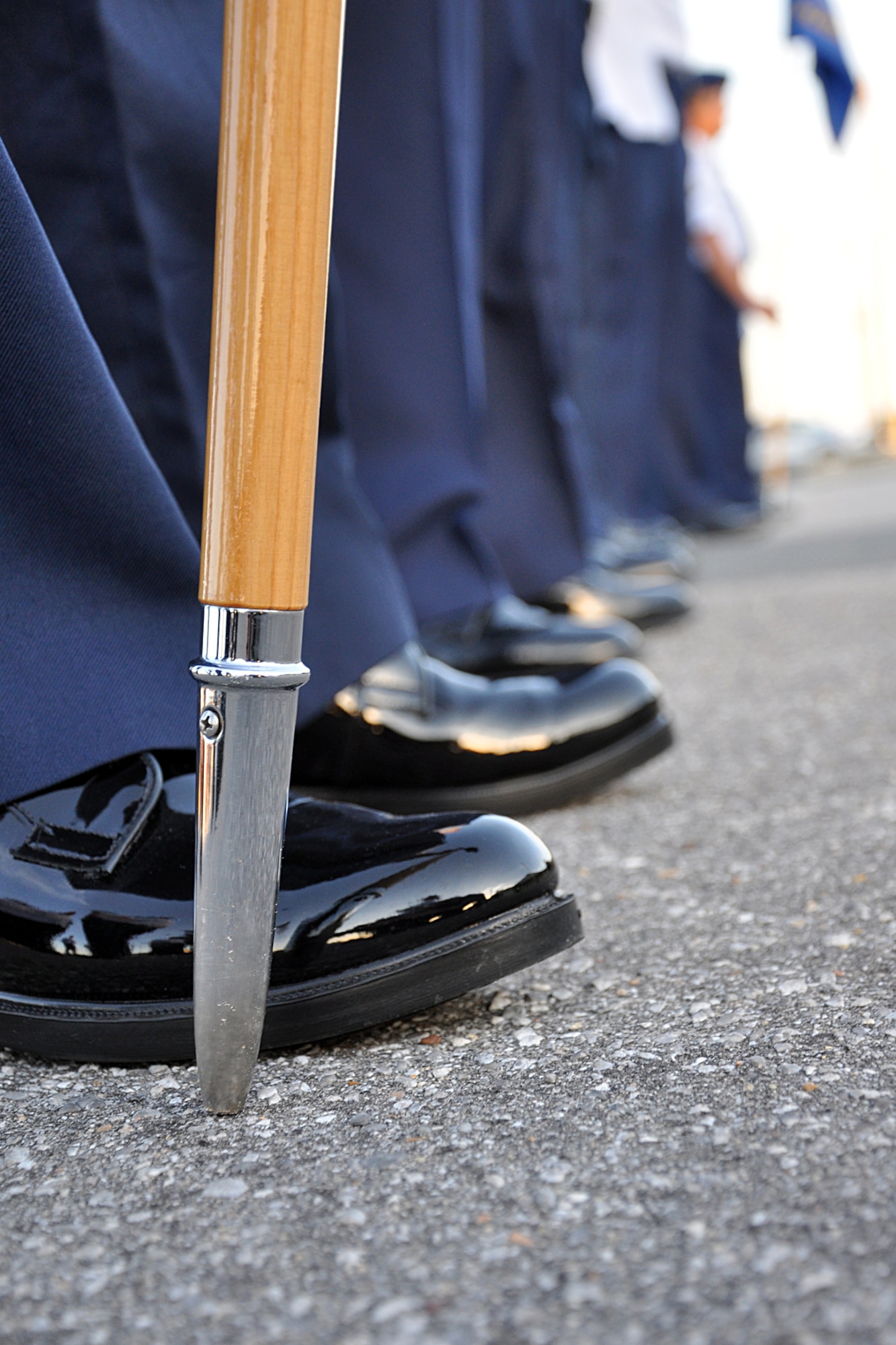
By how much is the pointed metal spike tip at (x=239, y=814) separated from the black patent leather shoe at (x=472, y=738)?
443 millimetres

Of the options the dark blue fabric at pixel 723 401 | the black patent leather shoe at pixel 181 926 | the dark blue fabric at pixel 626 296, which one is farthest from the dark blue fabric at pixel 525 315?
the dark blue fabric at pixel 723 401

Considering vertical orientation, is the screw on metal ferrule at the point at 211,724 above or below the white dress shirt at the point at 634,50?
below

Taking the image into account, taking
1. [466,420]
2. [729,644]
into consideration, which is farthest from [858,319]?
[466,420]

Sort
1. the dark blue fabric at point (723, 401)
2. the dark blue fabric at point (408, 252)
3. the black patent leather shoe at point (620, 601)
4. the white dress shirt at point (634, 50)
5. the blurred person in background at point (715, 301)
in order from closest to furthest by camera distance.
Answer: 1. the dark blue fabric at point (408, 252)
2. the black patent leather shoe at point (620, 601)
3. the white dress shirt at point (634, 50)
4. the blurred person in background at point (715, 301)
5. the dark blue fabric at point (723, 401)

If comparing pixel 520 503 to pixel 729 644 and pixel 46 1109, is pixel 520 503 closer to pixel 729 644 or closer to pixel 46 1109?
pixel 729 644

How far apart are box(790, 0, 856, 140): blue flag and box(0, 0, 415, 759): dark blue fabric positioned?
2.48m

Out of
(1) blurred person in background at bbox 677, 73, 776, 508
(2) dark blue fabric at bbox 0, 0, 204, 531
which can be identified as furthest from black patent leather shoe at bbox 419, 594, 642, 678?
(1) blurred person in background at bbox 677, 73, 776, 508

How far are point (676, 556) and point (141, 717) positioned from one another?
A: 2.75 meters

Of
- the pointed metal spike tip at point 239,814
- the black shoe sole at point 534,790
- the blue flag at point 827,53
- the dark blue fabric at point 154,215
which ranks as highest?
the blue flag at point 827,53

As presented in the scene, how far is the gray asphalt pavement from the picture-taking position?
0.40 meters

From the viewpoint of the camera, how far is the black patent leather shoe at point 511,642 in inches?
58.7

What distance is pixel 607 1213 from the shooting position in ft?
1.47

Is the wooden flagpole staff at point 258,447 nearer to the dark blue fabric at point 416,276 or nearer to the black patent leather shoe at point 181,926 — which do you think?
the black patent leather shoe at point 181,926

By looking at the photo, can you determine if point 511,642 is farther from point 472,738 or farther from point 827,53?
point 827,53
